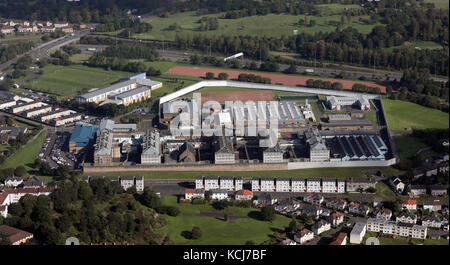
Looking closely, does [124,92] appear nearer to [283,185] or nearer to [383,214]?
[283,185]

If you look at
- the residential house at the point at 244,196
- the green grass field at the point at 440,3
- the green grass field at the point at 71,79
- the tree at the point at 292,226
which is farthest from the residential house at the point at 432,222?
the green grass field at the point at 440,3

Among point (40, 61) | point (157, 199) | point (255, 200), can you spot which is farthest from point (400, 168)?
point (40, 61)

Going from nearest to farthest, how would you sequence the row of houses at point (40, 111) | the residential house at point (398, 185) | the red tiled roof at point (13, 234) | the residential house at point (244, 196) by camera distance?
the red tiled roof at point (13, 234), the residential house at point (244, 196), the residential house at point (398, 185), the row of houses at point (40, 111)

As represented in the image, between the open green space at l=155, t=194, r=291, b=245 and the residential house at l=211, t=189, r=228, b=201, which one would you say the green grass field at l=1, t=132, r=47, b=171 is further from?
the open green space at l=155, t=194, r=291, b=245

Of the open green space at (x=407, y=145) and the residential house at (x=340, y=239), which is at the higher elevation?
the open green space at (x=407, y=145)

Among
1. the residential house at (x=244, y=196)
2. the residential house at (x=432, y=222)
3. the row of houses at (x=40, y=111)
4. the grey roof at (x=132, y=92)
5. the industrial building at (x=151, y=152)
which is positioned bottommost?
the residential house at (x=432, y=222)

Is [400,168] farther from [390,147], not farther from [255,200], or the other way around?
[255,200]

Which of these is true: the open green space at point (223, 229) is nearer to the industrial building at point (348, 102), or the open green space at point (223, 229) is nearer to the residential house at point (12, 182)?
the residential house at point (12, 182)

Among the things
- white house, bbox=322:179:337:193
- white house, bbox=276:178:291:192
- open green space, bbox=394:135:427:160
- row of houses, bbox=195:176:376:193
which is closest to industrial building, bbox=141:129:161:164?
row of houses, bbox=195:176:376:193
